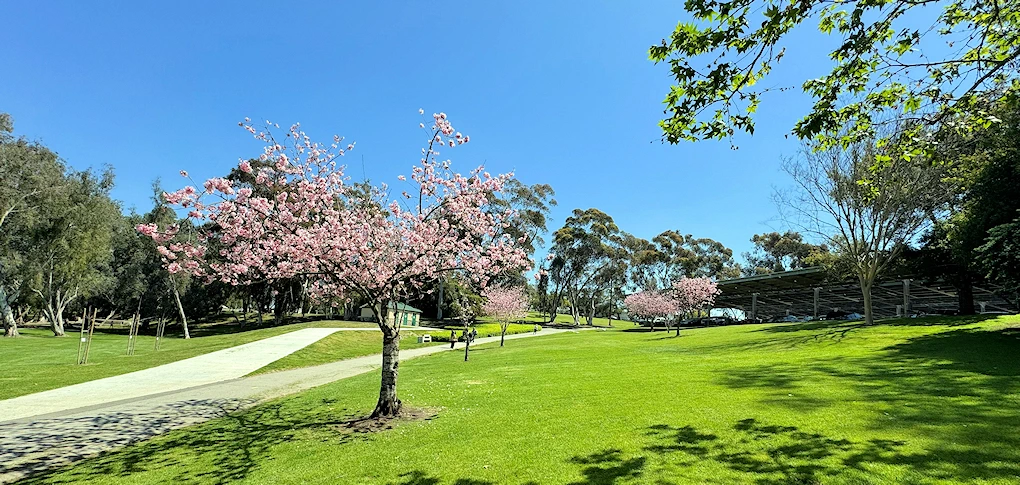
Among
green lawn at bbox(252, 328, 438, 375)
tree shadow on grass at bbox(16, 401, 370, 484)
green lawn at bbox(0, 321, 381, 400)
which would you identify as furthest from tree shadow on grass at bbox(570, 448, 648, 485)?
green lawn at bbox(252, 328, 438, 375)

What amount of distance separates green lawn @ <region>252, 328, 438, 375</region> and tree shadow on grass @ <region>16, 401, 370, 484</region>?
9905mm

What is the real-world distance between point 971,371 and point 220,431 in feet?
55.2

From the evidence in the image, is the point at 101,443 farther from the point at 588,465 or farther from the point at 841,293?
the point at 841,293

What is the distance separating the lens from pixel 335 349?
1100 inches

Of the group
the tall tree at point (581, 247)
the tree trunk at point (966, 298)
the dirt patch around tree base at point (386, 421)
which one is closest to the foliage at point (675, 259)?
the tall tree at point (581, 247)

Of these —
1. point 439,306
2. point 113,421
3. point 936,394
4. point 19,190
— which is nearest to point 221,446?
point 113,421

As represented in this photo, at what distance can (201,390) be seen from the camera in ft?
47.9

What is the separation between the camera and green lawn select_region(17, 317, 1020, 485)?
215 inches

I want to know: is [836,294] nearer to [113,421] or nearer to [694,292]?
[694,292]

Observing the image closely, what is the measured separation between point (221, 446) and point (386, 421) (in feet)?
9.24

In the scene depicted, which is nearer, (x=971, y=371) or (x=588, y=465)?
(x=588, y=465)

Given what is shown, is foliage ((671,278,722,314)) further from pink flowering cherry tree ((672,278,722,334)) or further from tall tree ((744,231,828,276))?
tall tree ((744,231,828,276))

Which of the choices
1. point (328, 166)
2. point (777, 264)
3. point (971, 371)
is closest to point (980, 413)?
point (971, 371)

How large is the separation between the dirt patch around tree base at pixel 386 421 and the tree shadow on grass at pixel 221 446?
0.08m
